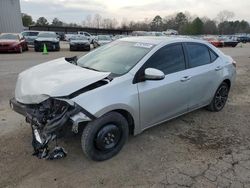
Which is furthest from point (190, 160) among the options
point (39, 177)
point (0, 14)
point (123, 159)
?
point (0, 14)

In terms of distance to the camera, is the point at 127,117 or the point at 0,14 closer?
the point at 127,117

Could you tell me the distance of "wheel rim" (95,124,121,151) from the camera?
337 centimetres

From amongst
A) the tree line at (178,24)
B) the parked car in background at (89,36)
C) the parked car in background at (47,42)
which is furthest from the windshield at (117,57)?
the tree line at (178,24)

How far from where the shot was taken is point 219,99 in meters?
5.55

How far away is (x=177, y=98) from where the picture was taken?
4270mm

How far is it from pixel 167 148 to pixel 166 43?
5.62 feet

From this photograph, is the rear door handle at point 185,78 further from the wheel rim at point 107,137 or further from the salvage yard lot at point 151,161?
the wheel rim at point 107,137

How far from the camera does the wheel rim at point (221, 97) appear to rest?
5.47 meters

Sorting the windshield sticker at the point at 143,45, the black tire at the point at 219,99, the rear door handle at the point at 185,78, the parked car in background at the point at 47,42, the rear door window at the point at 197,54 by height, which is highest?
A: the windshield sticker at the point at 143,45

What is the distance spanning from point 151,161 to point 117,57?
172cm

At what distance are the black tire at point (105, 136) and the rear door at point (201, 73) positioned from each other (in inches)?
61.7

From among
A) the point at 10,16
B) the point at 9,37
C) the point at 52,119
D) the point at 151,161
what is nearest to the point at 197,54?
the point at 151,161

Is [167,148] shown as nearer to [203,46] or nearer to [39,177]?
[39,177]

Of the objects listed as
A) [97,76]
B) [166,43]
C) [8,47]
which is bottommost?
[8,47]
